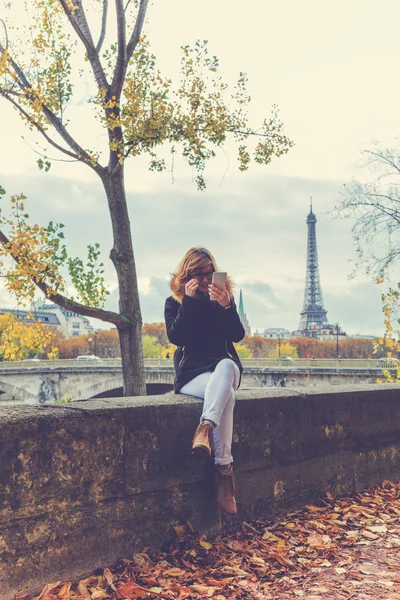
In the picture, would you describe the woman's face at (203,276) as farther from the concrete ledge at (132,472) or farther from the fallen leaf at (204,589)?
the fallen leaf at (204,589)

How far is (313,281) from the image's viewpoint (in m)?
104

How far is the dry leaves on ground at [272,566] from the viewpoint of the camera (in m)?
2.92

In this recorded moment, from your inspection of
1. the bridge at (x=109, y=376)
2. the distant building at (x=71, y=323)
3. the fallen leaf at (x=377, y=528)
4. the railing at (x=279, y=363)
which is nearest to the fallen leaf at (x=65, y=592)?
the fallen leaf at (x=377, y=528)

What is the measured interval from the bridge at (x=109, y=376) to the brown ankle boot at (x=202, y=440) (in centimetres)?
4295

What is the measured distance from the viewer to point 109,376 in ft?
186

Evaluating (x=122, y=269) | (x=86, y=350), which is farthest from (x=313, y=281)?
(x=122, y=269)

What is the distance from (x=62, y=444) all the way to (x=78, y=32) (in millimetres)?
7348

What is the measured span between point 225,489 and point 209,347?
0.78m

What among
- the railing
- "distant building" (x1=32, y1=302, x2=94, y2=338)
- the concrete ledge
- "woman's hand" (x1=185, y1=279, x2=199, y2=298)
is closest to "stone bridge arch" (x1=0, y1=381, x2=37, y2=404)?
the railing

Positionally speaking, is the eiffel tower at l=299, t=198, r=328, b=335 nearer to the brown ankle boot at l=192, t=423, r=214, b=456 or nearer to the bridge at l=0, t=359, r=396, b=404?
the bridge at l=0, t=359, r=396, b=404

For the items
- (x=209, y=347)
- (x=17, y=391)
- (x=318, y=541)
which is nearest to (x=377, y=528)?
(x=318, y=541)

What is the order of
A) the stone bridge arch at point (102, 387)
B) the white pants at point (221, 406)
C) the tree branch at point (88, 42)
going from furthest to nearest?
the stone bridge arch at point (102, 387)
the tree branch at point (88, 42)
the white pants at point (221, 406)

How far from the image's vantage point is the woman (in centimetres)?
343

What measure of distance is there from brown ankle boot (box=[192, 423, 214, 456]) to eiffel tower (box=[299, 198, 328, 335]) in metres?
99.7
